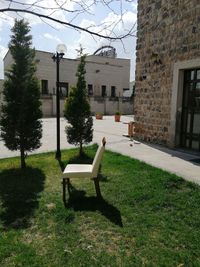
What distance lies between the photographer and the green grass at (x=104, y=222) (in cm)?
310

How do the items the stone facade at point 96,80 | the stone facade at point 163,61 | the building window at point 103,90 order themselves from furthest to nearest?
the building window at point 103,90, the stone facade at point 96,80, the stone facade at point 163,61

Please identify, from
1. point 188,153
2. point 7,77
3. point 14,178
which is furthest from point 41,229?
point 188,153

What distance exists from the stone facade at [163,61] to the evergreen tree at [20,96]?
2.91 m

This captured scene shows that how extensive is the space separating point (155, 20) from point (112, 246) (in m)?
7.78

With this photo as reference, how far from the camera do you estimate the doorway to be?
801 centimetres

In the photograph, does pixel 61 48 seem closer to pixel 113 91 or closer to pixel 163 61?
pixel 163 61

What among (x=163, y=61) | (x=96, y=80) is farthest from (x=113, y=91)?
(x=163, y=61)

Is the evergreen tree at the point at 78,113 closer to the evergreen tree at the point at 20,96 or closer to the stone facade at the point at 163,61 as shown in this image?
the evergreen tree at the point at 20,96

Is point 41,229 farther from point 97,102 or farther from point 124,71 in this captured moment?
point 124,71

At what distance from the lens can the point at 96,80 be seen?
3406 cm

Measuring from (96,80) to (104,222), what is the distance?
102 feet

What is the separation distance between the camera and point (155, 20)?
30.0 ft

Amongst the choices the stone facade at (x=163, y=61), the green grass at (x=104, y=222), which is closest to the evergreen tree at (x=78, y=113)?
the green grass at (x=104, y=222)

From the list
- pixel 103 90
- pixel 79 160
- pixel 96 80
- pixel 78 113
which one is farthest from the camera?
pixel 103 90
